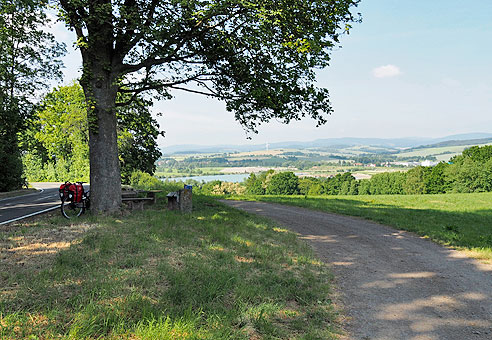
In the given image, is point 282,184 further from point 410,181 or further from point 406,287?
point 406,287

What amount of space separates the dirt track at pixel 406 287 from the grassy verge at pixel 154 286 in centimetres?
51

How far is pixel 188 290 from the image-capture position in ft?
15.9

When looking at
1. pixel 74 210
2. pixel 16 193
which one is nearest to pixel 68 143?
pixel 16 193

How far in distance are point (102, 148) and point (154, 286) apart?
7042 mm

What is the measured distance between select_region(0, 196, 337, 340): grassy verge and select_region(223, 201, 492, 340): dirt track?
508 mm

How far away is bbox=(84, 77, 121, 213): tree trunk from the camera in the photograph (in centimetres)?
1064

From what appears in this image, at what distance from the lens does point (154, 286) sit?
16.3 ft

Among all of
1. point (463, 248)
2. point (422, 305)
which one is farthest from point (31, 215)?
point (463, 248)

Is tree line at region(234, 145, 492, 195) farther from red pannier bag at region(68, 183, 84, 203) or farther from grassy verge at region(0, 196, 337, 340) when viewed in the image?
grassy verge at region(0, 196, 337, 340)

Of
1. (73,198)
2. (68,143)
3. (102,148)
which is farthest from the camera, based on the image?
(68,143)

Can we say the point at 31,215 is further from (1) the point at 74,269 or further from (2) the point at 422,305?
(2) the point at 422,305

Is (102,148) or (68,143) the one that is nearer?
(102,148)

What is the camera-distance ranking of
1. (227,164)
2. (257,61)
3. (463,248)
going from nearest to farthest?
(463,248) < (257,61) < (227,164)

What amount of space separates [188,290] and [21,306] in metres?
2.10
